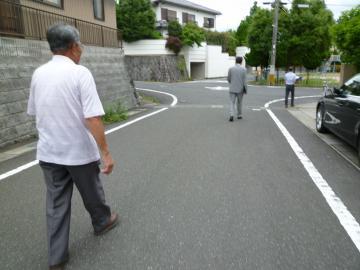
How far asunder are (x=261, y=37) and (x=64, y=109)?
29.1 metres

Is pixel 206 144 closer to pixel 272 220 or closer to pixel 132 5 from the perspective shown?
pixel 272 220

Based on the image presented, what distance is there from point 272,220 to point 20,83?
6.18 m

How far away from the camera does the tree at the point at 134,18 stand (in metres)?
33.9

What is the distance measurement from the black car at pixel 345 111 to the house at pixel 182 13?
3286 cm

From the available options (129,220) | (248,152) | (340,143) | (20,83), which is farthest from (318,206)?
(20,83)

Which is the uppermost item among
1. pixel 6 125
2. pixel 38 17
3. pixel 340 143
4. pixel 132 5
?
pixel 132 5

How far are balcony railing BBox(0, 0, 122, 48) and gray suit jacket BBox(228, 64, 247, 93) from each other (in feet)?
16.1

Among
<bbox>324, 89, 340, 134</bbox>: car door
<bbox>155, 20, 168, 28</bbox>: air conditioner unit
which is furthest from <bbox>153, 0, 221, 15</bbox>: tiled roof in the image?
<bbox>324, 89, 340, 134</bbox>: car door

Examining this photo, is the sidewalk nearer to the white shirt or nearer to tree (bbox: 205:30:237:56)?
the white shirt

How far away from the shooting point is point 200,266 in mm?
2641

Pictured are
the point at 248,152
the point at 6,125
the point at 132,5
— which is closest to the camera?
the point at 248,152

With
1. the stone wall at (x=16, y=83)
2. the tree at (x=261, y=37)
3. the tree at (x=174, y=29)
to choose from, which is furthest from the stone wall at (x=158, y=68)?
the stone wall at (x=16, y=83)

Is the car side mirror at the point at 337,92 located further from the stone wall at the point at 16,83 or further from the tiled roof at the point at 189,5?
the tiled roof at the point at 189,5

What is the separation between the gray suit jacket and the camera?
9703mm
